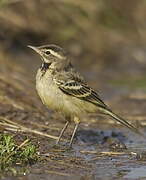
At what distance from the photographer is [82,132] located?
10125 millimetres

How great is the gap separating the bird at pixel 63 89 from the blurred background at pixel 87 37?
4.24 metres

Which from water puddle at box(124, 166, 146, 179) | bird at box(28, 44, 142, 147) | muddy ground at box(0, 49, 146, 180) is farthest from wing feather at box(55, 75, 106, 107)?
water puddle at box(124, 166, 146, 179)

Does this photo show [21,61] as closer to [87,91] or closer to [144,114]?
[144,114]

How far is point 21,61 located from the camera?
49.0ft

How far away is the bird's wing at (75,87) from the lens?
348 inches

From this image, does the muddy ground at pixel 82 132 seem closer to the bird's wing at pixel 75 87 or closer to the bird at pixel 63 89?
the bird at pixel 63 89

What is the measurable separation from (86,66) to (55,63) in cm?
686

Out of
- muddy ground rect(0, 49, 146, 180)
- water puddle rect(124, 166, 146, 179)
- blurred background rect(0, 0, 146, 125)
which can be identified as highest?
blurred background rect(0, 0, 146, 125)

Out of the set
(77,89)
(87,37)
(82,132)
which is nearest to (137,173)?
(77,89)

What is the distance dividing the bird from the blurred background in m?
4.24

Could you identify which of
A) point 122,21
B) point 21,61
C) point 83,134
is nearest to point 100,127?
point 83,134

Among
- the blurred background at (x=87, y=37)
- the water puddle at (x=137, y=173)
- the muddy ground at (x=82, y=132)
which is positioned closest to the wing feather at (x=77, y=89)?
the muddy ground at (x=82, y=132)

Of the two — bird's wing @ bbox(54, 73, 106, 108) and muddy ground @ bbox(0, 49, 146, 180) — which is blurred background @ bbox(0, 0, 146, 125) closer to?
muddy ground @ bbox(0, 49, 146, 180)

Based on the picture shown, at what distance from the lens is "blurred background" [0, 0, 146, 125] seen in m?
14.7
